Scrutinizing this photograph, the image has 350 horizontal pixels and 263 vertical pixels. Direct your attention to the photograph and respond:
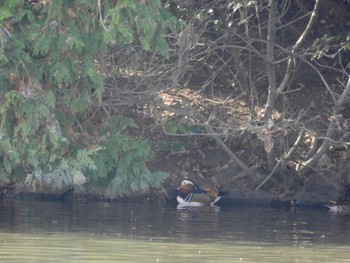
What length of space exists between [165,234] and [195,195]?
187 inches

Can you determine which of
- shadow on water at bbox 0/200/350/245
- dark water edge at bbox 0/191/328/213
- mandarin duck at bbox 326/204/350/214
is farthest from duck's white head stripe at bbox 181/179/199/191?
mandarin duck at bbox 326/204/350/214

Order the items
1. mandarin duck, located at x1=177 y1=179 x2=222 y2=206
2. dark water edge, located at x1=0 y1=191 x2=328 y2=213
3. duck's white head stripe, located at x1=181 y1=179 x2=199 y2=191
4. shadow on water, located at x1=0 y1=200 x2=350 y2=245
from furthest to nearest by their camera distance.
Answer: duck's white head stripe, located at x1=181 y1=179 x2=199 y2=191, dark water edge, located at x1=0 y1=191 x2=328 y2=213, mandarin duck, located at x1=177 y1=179 x2=222 y2=206, shadow on water, located at x1=0 y1=200 x2=350 y2=245

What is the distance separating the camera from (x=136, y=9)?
13875 mm

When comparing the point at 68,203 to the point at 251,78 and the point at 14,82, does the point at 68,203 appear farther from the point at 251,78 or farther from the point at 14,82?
the point at 14,82

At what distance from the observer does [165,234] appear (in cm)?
1544

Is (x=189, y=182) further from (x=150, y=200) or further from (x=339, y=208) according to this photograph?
(x=339, y=208)

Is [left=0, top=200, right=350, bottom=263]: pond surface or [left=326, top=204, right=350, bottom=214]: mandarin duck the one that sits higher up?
[left=326, top=204, right=350, bottom=214]: mandarin duck

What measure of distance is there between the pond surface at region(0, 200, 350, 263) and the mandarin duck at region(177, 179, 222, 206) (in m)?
0.25

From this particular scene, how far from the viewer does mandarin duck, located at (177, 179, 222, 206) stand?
20.1 m

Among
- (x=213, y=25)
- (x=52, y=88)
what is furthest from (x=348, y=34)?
(x=52, y=88)

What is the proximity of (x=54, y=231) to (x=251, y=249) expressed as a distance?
2940 mm

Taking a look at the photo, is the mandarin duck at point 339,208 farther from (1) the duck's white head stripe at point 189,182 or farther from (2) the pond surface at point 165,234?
(1) the duck's white head stripe at point 189,182

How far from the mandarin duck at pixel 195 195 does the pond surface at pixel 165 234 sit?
25 centimetres

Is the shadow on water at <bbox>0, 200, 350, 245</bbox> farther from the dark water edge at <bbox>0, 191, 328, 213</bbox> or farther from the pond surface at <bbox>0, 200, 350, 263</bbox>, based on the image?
the dark water edge at <bbox>0, 191, 328, 213</bbox>
